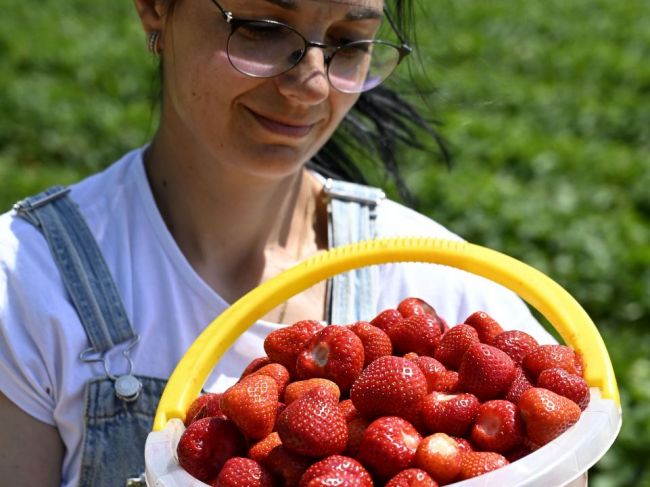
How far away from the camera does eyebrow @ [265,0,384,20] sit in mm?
1820

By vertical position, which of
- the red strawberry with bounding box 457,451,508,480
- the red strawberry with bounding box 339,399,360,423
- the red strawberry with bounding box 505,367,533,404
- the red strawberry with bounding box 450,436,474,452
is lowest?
the red strawberry with bounding box 450,436,474,452

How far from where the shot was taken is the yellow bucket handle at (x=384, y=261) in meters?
1.59

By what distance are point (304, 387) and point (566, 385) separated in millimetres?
344

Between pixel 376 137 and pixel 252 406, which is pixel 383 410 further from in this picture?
pixel 376 137

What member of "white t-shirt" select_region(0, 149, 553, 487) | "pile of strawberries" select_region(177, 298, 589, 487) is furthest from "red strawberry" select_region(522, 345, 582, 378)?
"white t-shirt" select_region(0, 149, 553, 487)

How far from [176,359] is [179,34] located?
56cm

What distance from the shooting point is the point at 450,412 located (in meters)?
1.47

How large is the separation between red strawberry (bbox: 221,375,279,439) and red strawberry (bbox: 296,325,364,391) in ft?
0.25

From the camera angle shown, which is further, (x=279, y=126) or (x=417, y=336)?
(x=279, y=126)

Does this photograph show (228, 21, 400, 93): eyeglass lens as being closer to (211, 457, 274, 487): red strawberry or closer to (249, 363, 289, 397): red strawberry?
(249, 363, 289, 397): red strawberry

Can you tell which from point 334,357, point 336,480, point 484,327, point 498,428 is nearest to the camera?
point 336,480

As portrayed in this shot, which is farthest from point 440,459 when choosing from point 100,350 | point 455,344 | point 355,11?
point 355,11

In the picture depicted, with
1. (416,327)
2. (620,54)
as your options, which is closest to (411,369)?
(416,327)

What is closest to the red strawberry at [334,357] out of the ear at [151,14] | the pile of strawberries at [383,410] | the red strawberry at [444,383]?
the pile of strawberries at [383,410]
